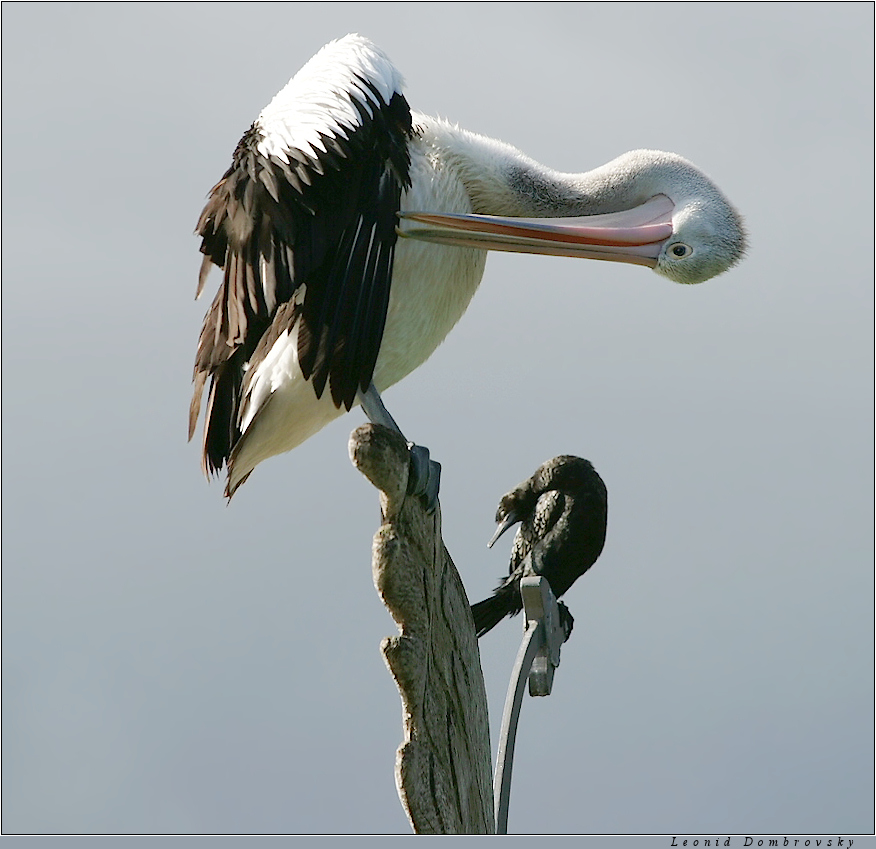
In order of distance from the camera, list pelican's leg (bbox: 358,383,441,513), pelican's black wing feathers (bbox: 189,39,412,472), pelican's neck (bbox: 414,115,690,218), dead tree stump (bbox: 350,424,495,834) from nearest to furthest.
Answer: dead tree stump (bbox: 350,424,495,834)
pelican's leg (bbox: 358,383,441,513)
pelican's black wing feathers (bbox: 189,39,412,472)
pelican's neck (bbox: 414,115,690,218)

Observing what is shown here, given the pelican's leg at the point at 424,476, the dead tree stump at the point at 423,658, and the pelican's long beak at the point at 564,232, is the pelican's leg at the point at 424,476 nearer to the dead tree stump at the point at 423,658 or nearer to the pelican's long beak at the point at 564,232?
the dead tree stump at the point at 423,658

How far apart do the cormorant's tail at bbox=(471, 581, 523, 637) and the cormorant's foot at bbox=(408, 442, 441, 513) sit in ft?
3.29

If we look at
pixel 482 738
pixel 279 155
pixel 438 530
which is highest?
pixel 279 155

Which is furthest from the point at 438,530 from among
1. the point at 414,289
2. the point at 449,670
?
the point at 414,289

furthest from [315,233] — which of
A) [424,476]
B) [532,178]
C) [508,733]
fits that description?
[508,733]

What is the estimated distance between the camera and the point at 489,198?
5949 millimetres

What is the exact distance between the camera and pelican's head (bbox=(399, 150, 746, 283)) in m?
5.46

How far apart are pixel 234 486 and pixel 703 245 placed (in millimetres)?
2221

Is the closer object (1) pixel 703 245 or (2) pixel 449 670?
(2) pixel 449 670

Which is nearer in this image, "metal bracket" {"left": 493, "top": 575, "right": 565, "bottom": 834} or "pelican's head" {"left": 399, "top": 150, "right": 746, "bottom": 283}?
"metal bracket" {"left": 493, "top": 575, "right": 565, "bottom": 834}

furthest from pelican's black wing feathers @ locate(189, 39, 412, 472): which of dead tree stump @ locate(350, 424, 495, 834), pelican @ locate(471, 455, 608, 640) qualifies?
pelican @ locate(471, 455, 608, 640)

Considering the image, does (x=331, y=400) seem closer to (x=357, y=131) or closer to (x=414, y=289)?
(x=414, y=289)

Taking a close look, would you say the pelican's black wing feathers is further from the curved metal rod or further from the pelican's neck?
the curved metal rod

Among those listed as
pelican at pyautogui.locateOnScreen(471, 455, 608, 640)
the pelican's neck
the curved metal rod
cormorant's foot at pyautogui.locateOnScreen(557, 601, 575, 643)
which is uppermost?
the pelican's neck
